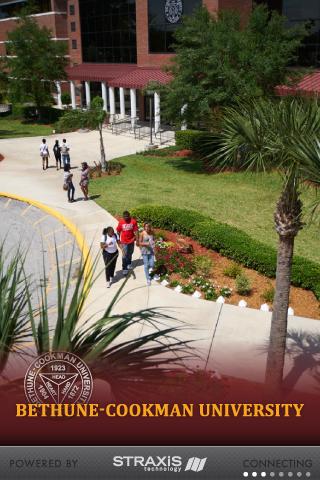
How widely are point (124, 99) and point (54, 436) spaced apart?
3795cm

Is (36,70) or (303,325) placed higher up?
(36,70)

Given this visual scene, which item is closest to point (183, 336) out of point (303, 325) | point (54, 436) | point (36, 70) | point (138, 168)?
point (303, 325)

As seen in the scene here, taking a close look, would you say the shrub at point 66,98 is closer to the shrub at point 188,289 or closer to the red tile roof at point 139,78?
the red tile roof at point 139,78

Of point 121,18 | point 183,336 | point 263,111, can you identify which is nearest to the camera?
point 263,111

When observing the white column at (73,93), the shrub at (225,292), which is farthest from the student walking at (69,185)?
the white column at (73,93)

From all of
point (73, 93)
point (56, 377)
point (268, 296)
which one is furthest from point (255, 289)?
point (73, 93)

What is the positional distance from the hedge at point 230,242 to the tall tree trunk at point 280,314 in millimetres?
4119

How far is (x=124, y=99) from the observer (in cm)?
4006

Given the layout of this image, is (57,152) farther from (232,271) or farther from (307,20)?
(307,20)

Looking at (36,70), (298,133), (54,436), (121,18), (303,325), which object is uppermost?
(121,18)

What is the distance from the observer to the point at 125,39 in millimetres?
40188

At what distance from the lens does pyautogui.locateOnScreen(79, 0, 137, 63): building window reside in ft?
129

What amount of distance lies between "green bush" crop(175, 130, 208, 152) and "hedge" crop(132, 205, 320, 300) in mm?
12164

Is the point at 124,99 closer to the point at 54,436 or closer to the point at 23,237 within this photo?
the point at 23,237
